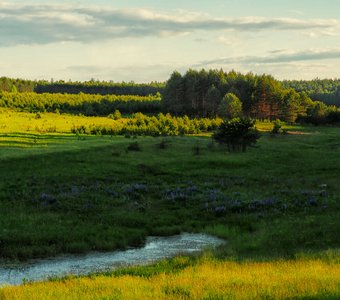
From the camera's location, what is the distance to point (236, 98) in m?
133

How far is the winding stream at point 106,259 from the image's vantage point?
20.3 metres

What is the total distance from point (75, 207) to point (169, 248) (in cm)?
1004

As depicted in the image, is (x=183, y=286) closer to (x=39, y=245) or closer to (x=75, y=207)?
(x=39, y=245)

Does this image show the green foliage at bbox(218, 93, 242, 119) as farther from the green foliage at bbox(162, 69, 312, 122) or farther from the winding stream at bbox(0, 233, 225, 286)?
the winding stream at bbox(0, 233, 225, 286)

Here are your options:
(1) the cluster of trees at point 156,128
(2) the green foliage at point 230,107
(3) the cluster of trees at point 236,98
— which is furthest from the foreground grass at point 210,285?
(3) the cluster of trees at point 236,98

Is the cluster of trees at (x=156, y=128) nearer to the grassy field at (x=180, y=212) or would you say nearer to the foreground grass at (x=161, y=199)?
the foreground grass at (x=161, y=199)

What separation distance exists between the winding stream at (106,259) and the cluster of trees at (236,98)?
4174 inches

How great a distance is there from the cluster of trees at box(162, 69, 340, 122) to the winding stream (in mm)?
106028

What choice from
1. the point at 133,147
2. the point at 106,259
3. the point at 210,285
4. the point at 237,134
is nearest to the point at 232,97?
the point at 237,134

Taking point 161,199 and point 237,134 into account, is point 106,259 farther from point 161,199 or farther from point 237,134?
point 237,134

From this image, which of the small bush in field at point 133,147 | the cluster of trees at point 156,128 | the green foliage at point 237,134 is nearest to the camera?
the small bush in field at point 133,147

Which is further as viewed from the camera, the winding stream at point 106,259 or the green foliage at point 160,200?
the green foliage at point 160,200

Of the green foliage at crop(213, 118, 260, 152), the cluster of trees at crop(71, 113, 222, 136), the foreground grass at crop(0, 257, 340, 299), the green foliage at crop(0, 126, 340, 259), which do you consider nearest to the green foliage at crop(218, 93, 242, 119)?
the cluster of trees at crop(71, 113, 222, 136)

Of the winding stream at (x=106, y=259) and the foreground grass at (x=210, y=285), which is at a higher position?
the foreground grass at (x=210, y=285)
